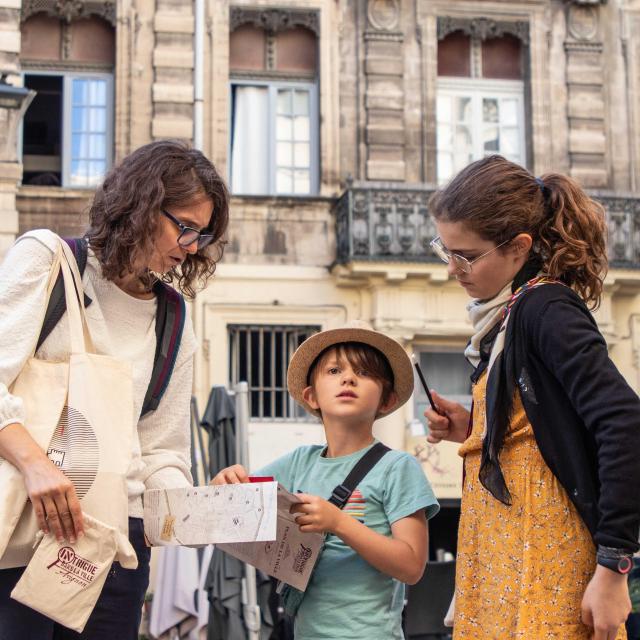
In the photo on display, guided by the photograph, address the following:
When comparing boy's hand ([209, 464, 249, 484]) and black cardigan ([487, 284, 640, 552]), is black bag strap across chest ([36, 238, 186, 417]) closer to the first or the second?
boy's hand ([209, 464, 249, 484])

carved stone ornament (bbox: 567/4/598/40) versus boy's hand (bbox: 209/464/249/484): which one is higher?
carved stone ornament (bbox: 567/4/598/40)

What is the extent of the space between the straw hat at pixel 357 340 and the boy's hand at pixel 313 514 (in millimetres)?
746

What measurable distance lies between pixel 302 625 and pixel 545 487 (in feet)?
3.34

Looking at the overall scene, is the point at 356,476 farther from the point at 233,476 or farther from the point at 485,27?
the point at 485,27

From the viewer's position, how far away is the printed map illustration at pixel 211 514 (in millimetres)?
3143

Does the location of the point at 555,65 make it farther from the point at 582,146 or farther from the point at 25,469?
the point at 25,469

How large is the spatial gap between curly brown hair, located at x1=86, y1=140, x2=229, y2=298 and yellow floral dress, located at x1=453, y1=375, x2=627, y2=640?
1035mm

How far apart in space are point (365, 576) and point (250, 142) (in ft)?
46.2

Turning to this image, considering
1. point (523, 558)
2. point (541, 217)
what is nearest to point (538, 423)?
point (523, 558)

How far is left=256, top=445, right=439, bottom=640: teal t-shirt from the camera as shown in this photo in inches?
145

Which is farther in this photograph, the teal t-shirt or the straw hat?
the straw hat

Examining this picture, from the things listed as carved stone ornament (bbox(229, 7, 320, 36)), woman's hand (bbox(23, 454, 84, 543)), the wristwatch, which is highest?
carved stone ornament (bbox(229, 7, 320, 36))

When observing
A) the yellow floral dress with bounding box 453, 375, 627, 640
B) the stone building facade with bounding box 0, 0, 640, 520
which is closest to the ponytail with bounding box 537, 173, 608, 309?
the yellow floral dress with bounding box 453, 375, 627, 640

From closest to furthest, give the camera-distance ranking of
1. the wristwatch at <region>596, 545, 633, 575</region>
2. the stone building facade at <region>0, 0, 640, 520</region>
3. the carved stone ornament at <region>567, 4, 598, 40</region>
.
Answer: the wristwatch at <region>596, 545, 633, 575</region>
the stone building facade at <region>0, 0, 640, 520</region>
the carved stone ornament at <region>567, 4, 598, 40</region>
